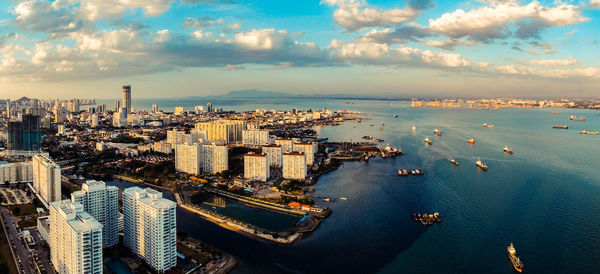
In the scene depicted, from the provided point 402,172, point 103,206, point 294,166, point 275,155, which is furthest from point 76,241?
point 402,172

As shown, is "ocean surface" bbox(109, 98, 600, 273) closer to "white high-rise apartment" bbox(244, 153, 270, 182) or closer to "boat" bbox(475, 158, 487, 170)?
"boat" bbox(475, 158, 487, 170)

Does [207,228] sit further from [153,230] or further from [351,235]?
[351,235]

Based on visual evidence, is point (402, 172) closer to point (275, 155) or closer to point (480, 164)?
point (480, 164)

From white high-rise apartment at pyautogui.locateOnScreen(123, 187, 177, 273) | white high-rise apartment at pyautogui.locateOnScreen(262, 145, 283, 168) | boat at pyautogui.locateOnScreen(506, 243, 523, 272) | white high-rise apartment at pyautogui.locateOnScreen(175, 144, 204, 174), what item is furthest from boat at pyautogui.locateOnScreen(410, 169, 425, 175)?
white high-rise apartment at pyautogui.locateOnScreen(123, 187, 177, 273)

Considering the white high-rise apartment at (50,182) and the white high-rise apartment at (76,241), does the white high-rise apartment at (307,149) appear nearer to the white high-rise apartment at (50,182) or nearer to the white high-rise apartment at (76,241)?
the white high-rise apartment at (50,182)

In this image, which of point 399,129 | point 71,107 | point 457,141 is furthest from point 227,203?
point 71,107

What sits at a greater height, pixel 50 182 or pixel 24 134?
pixel 24 134
